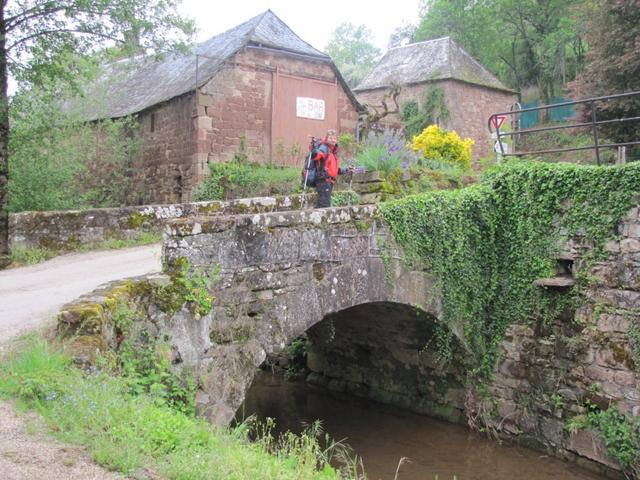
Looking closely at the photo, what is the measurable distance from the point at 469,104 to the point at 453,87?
1082 millimetres

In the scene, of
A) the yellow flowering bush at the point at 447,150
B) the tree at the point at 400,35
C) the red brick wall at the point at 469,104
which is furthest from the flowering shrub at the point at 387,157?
the tree at the point at 400,35

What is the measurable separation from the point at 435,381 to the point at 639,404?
3.05 meters

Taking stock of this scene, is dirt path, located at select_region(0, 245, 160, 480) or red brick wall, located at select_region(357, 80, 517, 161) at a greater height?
red brick wall, located at select_region(357, 80, 517, 161)

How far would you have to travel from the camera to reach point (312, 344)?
11797 millimetres

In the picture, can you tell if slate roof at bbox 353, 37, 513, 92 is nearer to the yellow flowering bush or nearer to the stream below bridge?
the yellow flowering bush

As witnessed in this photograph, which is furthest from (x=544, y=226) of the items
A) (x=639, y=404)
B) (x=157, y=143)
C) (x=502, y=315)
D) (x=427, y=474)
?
(x=157, y=143)

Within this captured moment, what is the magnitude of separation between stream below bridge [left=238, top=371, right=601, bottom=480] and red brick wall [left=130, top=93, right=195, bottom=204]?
238 inches

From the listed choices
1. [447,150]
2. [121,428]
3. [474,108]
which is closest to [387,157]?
[447,150]

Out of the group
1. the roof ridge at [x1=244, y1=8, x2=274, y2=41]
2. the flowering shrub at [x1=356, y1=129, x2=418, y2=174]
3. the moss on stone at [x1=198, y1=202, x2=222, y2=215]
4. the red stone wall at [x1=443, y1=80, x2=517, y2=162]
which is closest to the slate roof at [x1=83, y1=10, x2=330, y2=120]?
the roof ridge at [x1=244, y1=8, x2=274, y2=41]

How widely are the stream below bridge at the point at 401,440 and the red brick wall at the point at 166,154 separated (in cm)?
604

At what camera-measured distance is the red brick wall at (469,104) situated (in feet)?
80.0

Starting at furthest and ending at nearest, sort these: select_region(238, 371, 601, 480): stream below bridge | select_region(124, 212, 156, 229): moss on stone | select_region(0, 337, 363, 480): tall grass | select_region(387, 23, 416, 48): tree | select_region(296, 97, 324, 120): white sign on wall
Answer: select_region(387, 23, 416, 48): tree < select_region(296, 97, 324, 120): white sign on wall < select_region(124, 212, 156, 229): moss on stone < select_region(238, 371, 601, 480): stream below bridge < select_region(0, 337, 363, 480): tall grass

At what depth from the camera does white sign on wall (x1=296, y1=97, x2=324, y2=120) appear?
16.0 m

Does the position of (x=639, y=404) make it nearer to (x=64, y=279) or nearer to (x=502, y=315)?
(x=502, y=315)
